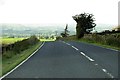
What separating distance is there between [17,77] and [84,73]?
2.75 metres

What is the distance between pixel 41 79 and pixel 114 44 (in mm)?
26080

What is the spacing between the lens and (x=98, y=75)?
43.4 feet

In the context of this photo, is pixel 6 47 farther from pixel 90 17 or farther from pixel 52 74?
pixel 90 17

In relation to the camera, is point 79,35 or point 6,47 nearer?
point 6,47

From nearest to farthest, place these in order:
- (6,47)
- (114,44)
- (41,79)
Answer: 1. (41,79)
2. (6,47)
3. (114,44)

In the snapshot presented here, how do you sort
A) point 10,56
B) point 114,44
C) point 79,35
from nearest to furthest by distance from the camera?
1. point 10,56
2. point 114,44
3. point 79,35

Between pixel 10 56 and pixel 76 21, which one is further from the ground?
pixel 76 21

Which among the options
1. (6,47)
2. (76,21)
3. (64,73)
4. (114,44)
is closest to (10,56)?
(6,47)

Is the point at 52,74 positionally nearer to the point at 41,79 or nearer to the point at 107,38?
the point at 41,79

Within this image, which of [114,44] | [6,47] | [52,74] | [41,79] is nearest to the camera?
[41,79]

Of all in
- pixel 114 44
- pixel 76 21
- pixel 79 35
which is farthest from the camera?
pixel 76 21

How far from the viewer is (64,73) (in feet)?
46.1

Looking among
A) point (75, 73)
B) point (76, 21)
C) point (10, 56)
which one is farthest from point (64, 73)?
point (76, 21)

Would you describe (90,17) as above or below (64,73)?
above
